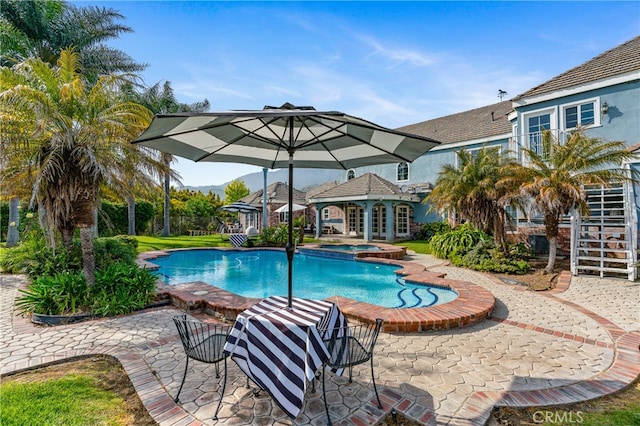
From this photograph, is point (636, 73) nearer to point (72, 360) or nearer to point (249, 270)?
point (249, 270)

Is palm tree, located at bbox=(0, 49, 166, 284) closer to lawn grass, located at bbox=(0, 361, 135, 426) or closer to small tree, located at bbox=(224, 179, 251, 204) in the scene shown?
lawn grass, located at bbox=(0, 361, 135, 426)

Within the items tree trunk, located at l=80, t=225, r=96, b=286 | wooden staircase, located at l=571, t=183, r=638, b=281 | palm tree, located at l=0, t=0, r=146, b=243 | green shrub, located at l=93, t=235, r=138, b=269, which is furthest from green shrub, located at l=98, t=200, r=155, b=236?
wooden staircase, located at l=571, t=183, r=638, b=281

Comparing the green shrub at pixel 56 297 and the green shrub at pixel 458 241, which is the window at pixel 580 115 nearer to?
the green shrub at pixel 458 241

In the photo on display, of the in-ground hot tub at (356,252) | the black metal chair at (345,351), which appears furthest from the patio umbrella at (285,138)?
the in-ground hot tub at (356,252)

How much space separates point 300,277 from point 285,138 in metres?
7.61

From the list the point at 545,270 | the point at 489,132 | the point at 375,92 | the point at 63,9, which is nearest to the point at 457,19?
the point at 375,92

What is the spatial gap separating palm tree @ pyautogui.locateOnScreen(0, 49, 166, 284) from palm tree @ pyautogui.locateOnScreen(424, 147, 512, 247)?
467 inches

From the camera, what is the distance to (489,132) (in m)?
20.7

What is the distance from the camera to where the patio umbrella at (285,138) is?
3.60 metres

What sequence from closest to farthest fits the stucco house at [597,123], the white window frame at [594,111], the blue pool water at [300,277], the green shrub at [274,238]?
1. the blue pool water at [300,277]
2. the stucco house at [597,123]
3. the white window frame at [594,111]
4. the green shrub at [274,238]

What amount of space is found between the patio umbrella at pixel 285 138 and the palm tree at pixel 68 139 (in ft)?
9.97

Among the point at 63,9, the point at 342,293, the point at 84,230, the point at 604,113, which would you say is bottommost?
the point at 342,293

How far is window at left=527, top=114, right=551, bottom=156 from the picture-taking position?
14797mm

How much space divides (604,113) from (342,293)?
45.8ft
